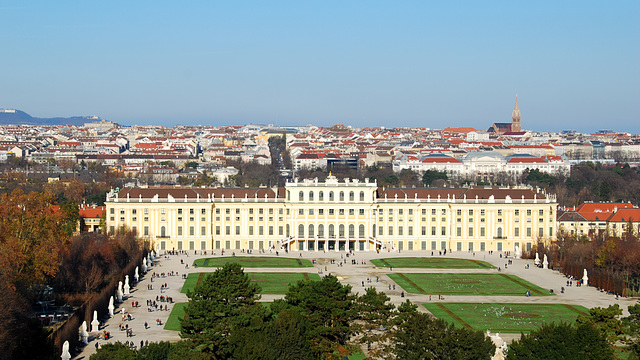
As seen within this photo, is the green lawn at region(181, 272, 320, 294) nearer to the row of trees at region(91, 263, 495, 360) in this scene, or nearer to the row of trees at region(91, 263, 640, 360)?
the row of trees at region(91, 263, 495, 360)

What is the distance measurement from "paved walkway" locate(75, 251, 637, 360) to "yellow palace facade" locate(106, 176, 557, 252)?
102 inches

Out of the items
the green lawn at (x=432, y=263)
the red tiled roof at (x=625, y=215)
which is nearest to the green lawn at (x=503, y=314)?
the green lawn at (x=432, y=263)

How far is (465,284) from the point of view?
61.8 metres

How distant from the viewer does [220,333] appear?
3734 cm

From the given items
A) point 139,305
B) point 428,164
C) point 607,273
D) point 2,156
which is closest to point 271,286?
point 139,305

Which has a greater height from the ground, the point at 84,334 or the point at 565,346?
the point at 565,346

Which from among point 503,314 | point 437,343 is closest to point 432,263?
point 503,314

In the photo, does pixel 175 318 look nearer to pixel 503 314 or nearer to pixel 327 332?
pixel 327 332

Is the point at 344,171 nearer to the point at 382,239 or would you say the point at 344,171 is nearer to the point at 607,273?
the point at 382,239

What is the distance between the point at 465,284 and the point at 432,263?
10.9 meters

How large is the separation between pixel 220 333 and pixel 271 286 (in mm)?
22371

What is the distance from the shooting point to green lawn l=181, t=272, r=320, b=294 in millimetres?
58500

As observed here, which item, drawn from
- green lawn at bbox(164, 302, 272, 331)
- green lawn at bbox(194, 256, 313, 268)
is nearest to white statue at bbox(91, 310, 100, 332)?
green lawn at bbox(164, 302, 272, 331)

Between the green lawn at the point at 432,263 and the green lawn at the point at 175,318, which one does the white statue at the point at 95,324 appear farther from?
the green lawn at the point at 432,263
